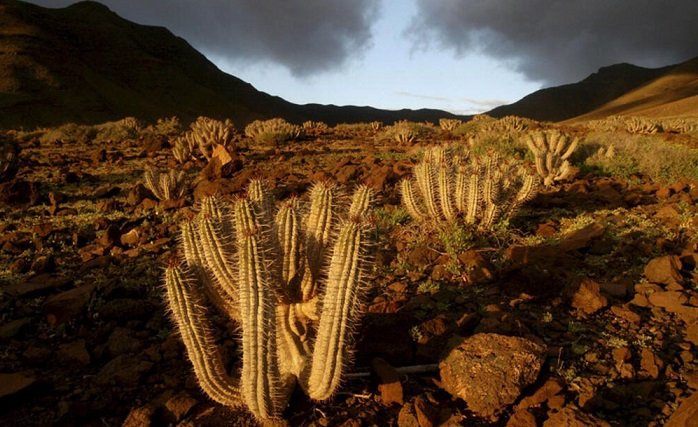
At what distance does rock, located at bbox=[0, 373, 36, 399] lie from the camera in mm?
2873

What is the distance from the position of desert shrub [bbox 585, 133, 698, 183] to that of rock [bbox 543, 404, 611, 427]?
8.58m

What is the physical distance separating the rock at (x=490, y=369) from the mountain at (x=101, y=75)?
44317 mm

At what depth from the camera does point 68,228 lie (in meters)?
6.62

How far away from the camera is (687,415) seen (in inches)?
86.7

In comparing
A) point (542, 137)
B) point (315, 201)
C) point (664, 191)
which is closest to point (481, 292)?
point (315, 201)

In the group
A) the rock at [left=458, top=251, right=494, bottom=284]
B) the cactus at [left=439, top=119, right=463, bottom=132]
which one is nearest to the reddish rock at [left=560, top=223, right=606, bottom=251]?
the rock at [left=458, top=251, right=494, bottom=284]

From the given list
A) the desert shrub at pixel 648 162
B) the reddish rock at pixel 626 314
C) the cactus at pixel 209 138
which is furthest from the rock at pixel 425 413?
the cactus at pixel 209 138

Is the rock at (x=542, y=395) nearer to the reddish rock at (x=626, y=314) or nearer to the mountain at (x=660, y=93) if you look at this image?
the reddish rock at (x=626, y=314)

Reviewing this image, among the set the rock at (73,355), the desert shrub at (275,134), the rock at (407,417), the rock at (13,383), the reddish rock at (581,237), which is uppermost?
the desert shrub at (275,134)

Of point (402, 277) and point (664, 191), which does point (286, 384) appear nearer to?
point (402, 277)

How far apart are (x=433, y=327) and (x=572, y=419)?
1189mm

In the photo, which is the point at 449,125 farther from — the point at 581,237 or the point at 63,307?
the point at 63,307

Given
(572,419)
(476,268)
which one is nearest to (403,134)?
(476,268)

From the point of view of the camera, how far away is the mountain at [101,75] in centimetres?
4241
